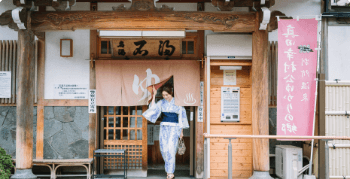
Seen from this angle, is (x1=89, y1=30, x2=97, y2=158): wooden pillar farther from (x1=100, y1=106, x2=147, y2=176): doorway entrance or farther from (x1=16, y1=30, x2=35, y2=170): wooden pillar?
(x1=16, y1=30, x2=35, y2=170): wooden pillar

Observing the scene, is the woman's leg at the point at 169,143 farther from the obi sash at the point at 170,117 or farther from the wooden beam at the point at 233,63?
the wooden beam at the point at 233,63

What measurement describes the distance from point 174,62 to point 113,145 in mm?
2796

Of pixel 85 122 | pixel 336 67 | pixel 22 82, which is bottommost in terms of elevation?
pixel 85 122

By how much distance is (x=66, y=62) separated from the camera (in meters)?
7.18

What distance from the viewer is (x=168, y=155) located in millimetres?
6770

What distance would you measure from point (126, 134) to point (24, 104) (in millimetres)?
2617

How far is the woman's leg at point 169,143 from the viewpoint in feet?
22.2

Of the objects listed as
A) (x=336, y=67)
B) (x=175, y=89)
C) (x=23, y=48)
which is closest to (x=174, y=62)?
(x=175, y=89)

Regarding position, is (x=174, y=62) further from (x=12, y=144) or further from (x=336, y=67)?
(x=12, y=144)

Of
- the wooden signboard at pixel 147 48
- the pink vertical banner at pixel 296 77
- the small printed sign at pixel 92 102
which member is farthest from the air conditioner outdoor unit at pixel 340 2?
the small printed sign at pixel 92 102

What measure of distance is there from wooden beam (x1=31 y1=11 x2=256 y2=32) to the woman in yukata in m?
1.78

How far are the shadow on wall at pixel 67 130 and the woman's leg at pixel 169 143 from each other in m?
2.06

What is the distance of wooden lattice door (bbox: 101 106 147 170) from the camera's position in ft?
23.6

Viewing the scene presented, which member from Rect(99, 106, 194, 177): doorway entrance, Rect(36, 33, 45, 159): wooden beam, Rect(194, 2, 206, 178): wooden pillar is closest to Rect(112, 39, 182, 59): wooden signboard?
Rect(194, 2, 206, 178): wooden pillar
